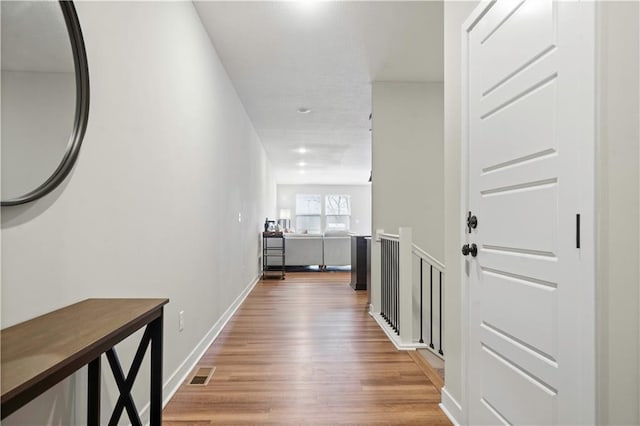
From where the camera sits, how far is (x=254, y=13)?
2.84 meters

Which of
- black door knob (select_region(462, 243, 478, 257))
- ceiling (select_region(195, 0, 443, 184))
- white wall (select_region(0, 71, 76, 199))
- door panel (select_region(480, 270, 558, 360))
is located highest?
ceiling (select_region(195, 0, 443, 184))

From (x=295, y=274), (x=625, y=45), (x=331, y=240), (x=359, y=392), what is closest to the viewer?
(x=625, y=45)

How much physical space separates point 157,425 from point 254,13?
267 centimetres

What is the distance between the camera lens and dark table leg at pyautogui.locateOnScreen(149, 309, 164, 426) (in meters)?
1.43

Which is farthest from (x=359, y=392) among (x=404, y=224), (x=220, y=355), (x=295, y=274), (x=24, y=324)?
(x=295, y=274)

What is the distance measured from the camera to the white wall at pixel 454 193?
6.31 feet

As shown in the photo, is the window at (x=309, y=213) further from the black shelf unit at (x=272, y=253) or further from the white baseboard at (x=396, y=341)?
the white baseboard at (x=396, y=341)

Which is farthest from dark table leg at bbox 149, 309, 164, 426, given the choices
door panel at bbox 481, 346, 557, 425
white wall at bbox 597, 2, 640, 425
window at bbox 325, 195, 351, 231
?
window at bbox 325, 195, 351, 231

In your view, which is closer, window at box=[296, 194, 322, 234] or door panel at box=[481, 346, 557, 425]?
door panel at box=[481, 346, 557, 425]

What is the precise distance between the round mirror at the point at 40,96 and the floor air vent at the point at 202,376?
65.9 inches

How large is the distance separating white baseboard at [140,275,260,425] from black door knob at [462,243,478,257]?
1732 mm

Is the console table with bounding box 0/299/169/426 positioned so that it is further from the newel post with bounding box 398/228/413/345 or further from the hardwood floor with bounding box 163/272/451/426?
the newel post with bounding box 398/228/413/345

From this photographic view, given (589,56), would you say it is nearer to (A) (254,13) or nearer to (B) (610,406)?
(B) (610,406)

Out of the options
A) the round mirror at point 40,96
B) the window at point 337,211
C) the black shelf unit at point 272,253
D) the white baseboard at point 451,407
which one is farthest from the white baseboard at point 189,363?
the window at point 337,211
